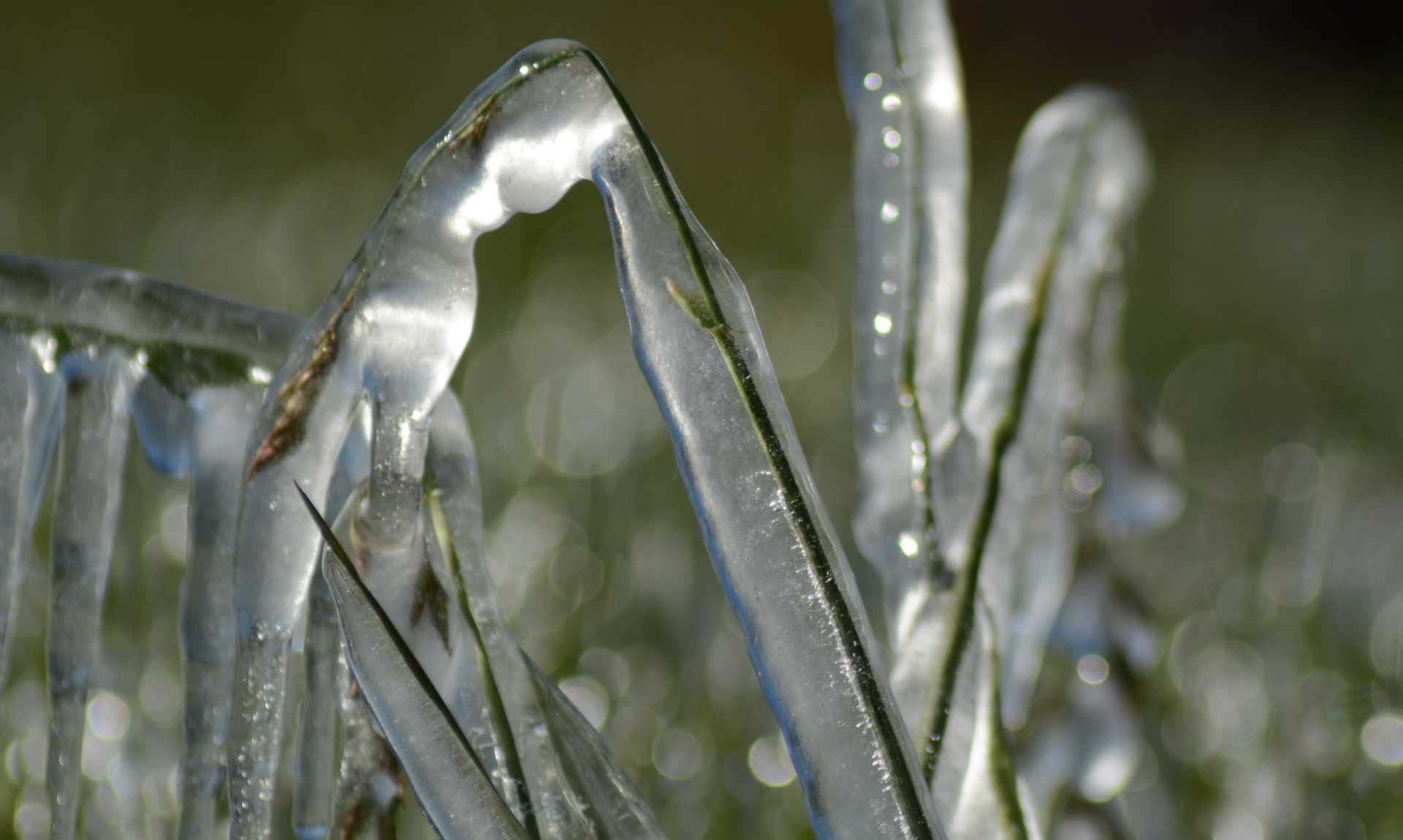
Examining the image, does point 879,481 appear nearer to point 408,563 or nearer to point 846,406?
point 408,563

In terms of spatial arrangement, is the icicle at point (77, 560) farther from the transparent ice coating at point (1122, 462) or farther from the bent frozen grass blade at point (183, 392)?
the transparent ice coating at point (1122, 462)

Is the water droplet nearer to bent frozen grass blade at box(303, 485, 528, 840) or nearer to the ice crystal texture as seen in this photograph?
the ice crystal texture

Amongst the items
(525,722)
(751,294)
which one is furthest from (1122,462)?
(751,294)

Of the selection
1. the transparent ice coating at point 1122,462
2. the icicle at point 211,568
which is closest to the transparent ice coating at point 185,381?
the icicle at point 211,568

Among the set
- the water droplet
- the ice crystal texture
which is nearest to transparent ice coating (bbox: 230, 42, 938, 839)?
Answer: the ice crystal texture

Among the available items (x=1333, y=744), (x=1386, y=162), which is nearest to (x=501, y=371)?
(x=1333, y=744)
